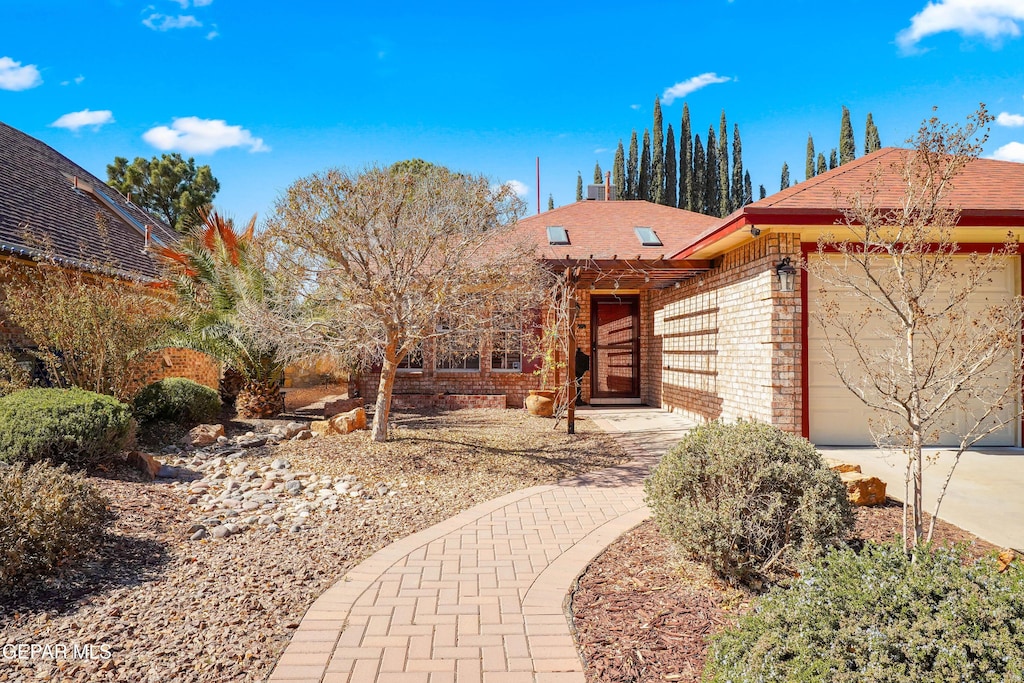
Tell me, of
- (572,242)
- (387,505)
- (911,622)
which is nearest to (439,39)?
(572,242)

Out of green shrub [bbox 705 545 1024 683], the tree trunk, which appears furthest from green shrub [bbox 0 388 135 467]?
green shrub [bbox 705 545 1024 683]

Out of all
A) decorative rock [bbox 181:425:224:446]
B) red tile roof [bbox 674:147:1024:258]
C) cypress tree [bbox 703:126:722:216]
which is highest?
cypress tree [bbox 703:126:722:216]

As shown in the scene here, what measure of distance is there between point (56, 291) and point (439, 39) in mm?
6765

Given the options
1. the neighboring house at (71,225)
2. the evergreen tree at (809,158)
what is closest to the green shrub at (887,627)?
the neighboring house at (71,225)

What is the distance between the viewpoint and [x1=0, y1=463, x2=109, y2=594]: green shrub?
126 inches

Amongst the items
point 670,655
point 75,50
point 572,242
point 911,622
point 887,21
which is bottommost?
point 670,655

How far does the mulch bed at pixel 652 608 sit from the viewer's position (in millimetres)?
2646

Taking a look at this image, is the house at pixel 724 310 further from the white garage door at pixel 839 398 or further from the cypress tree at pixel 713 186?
the cypress tree at pixel 713 186

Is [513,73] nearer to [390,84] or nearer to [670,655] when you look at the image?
[390,84]

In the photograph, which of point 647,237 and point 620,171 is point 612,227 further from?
point 620,171

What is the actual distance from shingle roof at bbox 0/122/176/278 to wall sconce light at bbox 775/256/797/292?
1006 centimetres

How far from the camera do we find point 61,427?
5414 mm

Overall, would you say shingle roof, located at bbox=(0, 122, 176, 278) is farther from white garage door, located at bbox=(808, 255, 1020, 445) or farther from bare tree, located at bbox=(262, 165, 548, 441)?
white garage door, located at bbox=(808, 255, 1020, 445)

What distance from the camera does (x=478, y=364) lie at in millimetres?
12852
